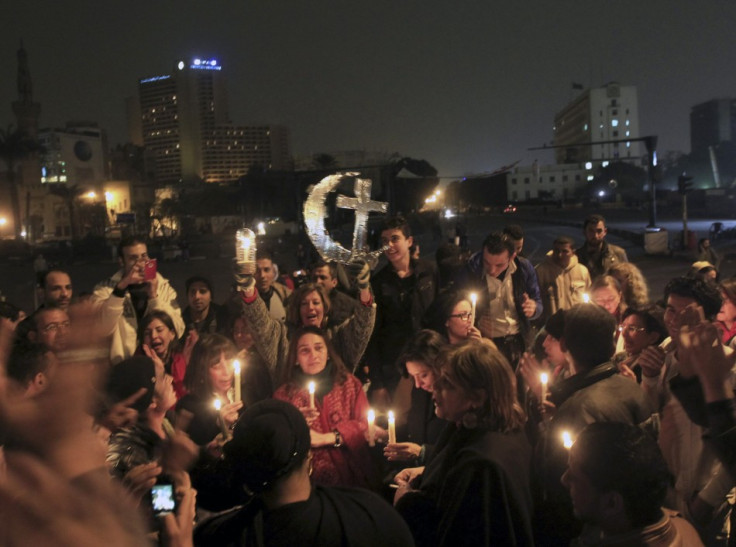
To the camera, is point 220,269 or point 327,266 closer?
point 327,266

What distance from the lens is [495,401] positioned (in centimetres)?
283

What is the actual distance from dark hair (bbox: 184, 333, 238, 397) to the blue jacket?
2406 mm

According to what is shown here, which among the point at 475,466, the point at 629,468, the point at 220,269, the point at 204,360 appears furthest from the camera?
the point at 220,269

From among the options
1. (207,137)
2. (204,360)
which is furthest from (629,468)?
(207,137)

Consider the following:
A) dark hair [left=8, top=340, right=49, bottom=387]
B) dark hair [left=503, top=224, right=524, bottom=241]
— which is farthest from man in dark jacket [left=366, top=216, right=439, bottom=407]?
dark hair [left=8, top=340, right=49, bottom=387]

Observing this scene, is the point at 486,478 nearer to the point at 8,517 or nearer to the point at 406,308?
the point at 8,517

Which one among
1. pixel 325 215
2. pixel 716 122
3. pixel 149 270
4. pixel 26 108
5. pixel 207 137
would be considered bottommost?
pixel 149 270

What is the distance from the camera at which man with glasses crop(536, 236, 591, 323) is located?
6.96 m

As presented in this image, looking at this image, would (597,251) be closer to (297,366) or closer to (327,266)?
(327,266)

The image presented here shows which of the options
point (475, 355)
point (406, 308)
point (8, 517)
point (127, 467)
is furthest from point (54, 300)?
point (8, 517)

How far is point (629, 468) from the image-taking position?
2076mm

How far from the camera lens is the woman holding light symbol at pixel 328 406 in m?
3.80

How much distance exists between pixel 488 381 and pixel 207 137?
189757mm

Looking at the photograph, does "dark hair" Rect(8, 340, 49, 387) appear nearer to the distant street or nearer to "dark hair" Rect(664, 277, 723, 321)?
"dark hair" Rect(664, 277, 723, 321)
